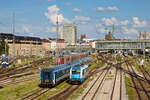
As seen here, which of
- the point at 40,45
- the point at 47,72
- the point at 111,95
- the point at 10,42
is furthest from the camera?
the point at 40,45

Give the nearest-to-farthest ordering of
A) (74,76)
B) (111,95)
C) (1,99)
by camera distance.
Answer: (1,99)
(111,95)
(74,76)

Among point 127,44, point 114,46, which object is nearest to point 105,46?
point 114,46

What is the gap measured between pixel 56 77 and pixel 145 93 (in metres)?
12.7

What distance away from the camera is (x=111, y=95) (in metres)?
24.6

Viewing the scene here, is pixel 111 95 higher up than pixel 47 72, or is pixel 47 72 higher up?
pixel 47 72

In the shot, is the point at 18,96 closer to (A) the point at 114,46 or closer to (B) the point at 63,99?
(B) the point at 63,99

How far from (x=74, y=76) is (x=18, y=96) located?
33.4ft

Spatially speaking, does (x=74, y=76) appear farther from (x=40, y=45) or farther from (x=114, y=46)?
(x=40, y=45)

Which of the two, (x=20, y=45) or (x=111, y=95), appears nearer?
(x=111, y=95)

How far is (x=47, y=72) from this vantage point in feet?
90.1

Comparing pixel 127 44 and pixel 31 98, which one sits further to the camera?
pixel 127 44


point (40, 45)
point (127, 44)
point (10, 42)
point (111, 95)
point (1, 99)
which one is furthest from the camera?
point (40, 45)

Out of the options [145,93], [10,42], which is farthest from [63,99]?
[10,42]

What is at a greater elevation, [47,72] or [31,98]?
[47,72]
